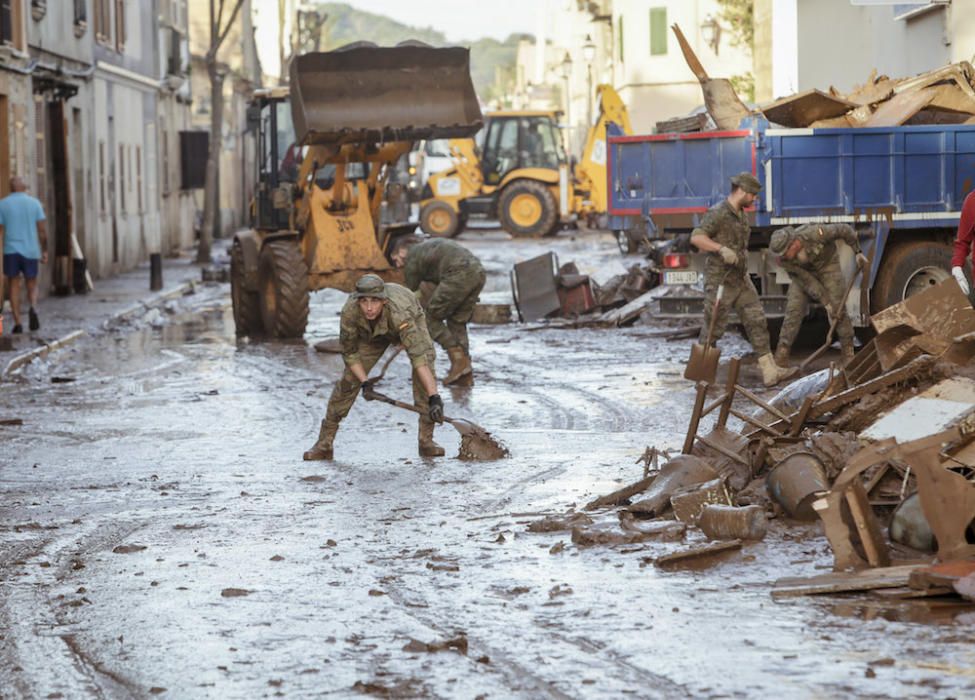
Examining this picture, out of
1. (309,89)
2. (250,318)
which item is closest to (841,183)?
(309,89)

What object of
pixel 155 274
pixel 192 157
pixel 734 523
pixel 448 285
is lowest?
pixel 734 523

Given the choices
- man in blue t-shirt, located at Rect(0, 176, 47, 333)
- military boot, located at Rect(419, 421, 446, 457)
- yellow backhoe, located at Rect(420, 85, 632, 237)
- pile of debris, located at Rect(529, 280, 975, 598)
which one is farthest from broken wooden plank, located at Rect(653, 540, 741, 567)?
yellow backhoe, located at Rect(420, 85, 632, 237)

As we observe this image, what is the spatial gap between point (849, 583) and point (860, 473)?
81cm

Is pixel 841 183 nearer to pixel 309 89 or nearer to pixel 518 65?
pixel 309 89

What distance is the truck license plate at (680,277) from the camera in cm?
1661

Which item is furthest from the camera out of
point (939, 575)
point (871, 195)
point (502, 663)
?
point (871, 195)

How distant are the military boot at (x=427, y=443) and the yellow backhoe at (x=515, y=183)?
31687 millimetres

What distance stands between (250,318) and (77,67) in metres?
11.5

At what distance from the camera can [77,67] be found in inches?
1174

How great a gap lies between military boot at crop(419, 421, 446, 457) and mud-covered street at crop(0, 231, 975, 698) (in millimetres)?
114

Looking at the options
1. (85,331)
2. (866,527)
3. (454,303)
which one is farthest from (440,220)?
(866,527)

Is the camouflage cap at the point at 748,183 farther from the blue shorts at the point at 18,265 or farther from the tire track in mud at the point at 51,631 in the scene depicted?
the blue shorts at the point at 18,265

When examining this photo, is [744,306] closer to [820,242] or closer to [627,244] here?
[820,242]

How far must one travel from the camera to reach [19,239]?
20312 mm
